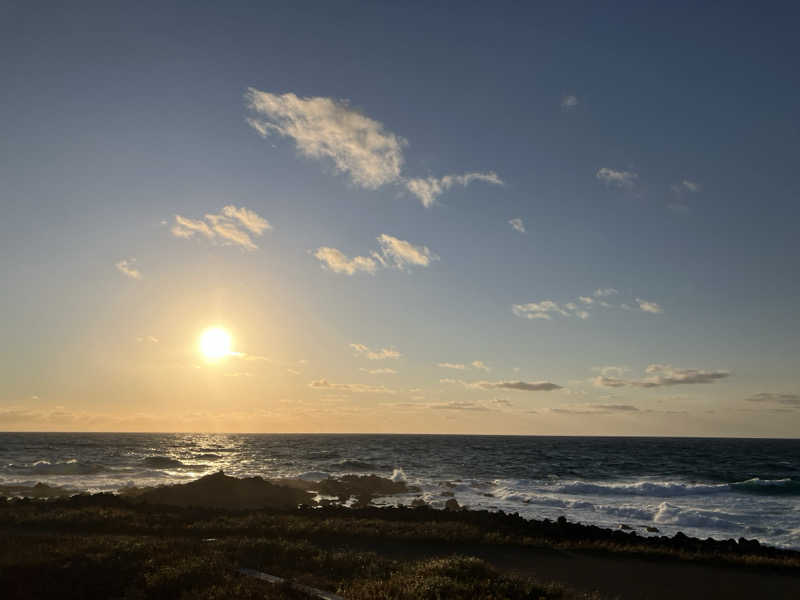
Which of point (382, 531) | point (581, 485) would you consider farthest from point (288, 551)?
point (581, 485)

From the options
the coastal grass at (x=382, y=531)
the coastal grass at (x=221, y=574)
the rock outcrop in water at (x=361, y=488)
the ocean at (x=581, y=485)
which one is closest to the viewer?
the coastal grass at (x=221, y=574)

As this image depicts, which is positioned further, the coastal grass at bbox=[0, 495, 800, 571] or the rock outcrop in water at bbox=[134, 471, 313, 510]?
the rock outcrop in water at bbox=[134, 471, 313, 510]

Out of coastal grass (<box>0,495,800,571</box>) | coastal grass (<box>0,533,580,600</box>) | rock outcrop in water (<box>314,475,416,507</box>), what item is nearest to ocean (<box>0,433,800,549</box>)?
rock outcrop in water (<box>314,475,416,507</box>)

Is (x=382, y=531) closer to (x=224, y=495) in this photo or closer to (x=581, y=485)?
(x=224, y=495)

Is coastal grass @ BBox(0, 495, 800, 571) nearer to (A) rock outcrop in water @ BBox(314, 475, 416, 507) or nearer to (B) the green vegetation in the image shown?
(B) the green vegetation

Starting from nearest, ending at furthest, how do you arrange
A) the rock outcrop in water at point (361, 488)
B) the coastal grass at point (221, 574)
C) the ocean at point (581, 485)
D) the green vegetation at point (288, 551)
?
the coastal grass at point (221, 574) < the green vegetation at point (288, 551) < the ocean at point (581, 485) < the rock outcrop in water at point (361, 488)

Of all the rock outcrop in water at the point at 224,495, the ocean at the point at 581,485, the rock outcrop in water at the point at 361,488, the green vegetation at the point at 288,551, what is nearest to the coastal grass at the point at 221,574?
the green vegetation at the point at 288,551

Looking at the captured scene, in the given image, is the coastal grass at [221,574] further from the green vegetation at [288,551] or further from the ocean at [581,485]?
the ocean at [581,485]

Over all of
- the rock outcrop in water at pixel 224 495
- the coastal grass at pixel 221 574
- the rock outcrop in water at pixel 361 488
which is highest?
the coastal grass at pixel 221 574

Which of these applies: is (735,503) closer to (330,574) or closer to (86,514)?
(330,574)

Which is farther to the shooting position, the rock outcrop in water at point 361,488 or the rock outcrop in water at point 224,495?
the rock outcrop in water at point 361,488

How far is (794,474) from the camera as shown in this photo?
63.9m

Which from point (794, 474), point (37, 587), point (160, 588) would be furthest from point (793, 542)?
point (794, 474)

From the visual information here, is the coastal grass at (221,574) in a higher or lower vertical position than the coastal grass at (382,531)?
higher
